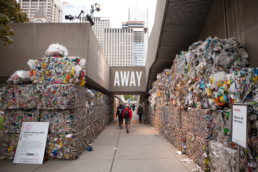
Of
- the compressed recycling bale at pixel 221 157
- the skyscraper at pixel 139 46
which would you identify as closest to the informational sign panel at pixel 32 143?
the compressed recycling bale at pixel 221 157

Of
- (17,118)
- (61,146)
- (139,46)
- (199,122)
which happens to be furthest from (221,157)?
(139,46)

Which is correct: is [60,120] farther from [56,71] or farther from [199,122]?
[199,122]

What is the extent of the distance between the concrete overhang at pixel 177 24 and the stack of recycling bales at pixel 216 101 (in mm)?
1951

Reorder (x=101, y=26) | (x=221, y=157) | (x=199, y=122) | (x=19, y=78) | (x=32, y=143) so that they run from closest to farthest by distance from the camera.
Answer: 1. (x=221, y=157)
2. (x=199, y=122)
3. (x=32, y=143)
4. (x=19, y=78)
5. (x=101, y=26)

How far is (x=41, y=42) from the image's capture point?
20.1 feet

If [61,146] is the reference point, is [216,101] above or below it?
above

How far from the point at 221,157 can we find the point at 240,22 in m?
3.50

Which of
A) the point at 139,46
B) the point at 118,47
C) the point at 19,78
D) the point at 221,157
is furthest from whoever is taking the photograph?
the point at 139,46

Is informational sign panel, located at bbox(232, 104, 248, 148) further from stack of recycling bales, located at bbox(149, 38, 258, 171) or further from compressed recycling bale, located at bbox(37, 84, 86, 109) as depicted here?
compressed recycling bale, located at bbox(37, 84, 86, 109)

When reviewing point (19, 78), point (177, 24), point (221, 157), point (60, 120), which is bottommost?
point (221, 157)

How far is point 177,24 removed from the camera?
21.5ft

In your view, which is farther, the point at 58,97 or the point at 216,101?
the point at 58,97

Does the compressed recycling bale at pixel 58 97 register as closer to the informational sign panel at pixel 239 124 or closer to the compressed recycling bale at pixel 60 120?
the compressed recycling bale at pixel 60 120

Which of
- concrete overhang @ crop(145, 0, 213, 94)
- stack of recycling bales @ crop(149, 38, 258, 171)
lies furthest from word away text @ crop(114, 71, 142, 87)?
stack of recycling bales @ crop(149, 38, 258, 171)
